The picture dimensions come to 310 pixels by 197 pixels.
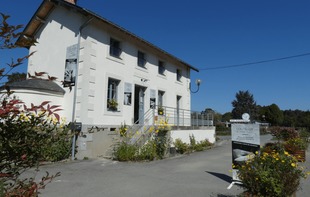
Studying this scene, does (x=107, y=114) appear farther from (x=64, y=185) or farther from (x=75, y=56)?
(x=64, y=185)

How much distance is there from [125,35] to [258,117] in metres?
53.3

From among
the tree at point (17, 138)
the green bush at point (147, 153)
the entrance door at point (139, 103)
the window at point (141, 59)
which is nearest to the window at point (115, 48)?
the window at point (141, 59)

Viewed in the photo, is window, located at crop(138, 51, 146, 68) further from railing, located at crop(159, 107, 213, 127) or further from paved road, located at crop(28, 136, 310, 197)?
paved road, located at crop(28, 136, 310, 197)

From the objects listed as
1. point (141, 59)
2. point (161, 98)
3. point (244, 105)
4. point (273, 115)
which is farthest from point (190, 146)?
point (273, 115)

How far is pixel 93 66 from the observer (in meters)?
11.3

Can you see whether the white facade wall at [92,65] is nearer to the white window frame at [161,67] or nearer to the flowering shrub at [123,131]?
the flowering shrub at [123,131]

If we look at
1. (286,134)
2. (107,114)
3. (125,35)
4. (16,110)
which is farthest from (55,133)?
(286,134)

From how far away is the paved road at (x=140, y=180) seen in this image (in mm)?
5914

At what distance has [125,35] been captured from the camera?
13461mm

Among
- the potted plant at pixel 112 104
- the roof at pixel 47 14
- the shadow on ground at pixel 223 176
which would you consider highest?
the roof at pixel 47 14

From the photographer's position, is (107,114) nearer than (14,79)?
No

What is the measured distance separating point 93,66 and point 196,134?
28.3 ft

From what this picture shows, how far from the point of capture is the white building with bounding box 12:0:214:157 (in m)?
11.1

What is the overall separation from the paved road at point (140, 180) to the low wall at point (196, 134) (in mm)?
3843
